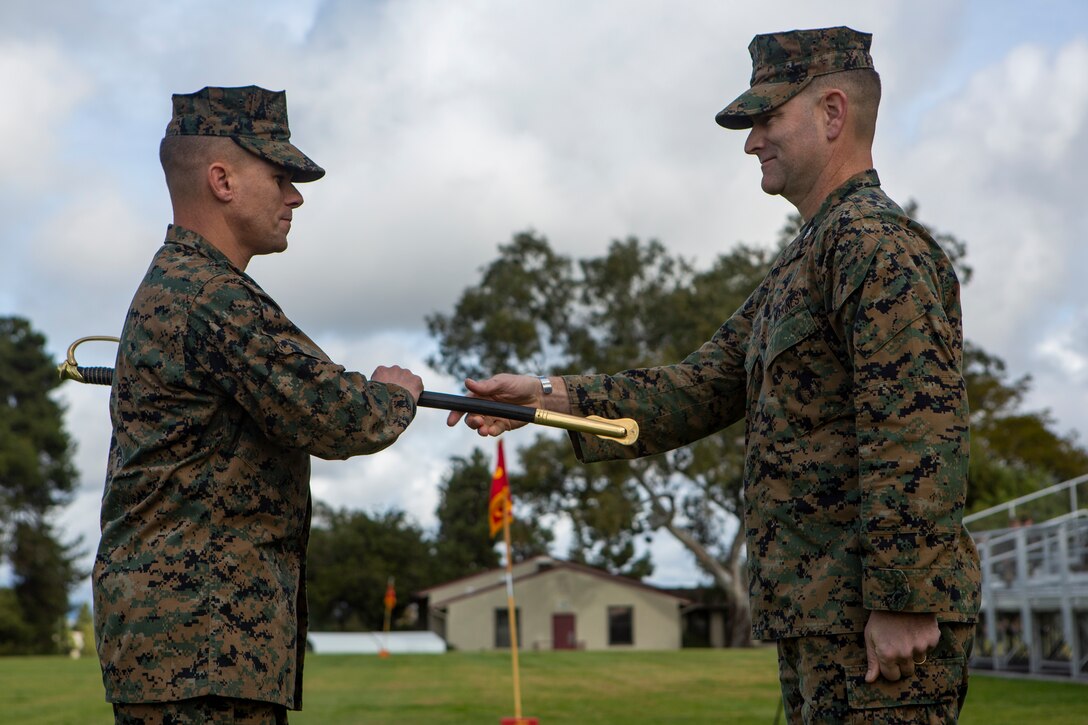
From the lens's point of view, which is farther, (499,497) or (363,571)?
(363,571)

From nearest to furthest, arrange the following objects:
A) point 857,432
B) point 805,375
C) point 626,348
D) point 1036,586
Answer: point 857,432
point 805,375
point 1036,586
point 626,348

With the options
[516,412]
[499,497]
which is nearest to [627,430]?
[516,412]

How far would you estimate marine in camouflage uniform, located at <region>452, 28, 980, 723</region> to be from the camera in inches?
143

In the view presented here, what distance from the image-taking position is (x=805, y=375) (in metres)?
4.07

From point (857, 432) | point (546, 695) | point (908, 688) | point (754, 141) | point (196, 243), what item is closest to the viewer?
point (908, 688)

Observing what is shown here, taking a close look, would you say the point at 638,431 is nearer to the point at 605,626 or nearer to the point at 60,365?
the point at 60,365

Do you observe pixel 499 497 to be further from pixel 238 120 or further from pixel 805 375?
pixel 805 375

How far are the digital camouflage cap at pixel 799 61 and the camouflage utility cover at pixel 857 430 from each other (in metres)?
0.37

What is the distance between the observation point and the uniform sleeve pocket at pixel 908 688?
3.65 metres

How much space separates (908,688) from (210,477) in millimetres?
2104

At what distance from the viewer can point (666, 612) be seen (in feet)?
218

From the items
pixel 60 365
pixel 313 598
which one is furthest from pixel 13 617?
pixel 60 365

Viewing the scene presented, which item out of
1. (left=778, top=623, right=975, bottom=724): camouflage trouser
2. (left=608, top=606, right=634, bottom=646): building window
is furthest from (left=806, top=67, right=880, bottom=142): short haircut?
(left=608, top=606, right=634, bottom=646): building window

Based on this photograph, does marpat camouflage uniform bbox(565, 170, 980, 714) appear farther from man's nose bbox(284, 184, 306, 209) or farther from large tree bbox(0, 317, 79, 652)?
large tree bbox(0, 317, 79, 652)
